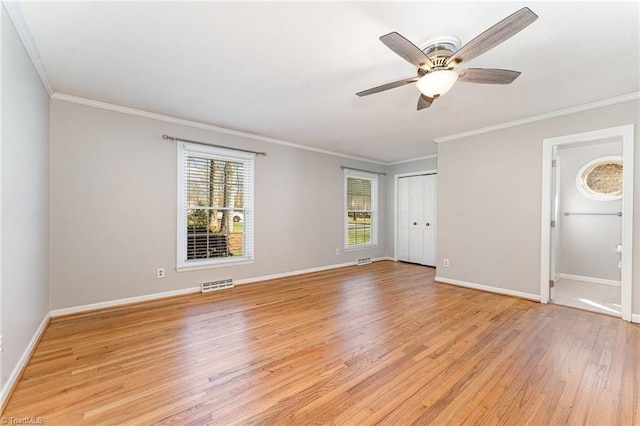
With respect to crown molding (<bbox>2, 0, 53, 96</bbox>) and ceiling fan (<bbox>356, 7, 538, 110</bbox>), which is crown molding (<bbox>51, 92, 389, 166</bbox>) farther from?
ceiling fan (<bbox>356, 7, 538, 110</bbox>)

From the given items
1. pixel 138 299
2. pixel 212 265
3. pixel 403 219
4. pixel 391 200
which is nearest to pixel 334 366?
pixel 212 265

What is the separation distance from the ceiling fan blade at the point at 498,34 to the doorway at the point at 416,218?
14.6ft

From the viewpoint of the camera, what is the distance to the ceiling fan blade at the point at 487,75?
198cm

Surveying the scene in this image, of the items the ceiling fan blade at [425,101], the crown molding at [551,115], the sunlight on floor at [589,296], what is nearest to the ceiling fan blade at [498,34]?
the ceiling fan blade at [425,101]

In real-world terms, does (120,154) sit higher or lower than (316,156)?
lower

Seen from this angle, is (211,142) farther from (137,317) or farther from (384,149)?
(384,149)

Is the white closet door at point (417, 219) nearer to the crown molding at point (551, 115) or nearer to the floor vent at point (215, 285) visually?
the crown molding at point (551, 115)

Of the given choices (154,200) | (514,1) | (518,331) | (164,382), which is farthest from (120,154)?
(518,331)

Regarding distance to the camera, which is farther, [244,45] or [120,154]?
[120,154]

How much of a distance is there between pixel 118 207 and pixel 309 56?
2.96m

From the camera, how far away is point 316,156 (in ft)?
18.0

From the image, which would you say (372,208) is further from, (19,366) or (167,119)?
(19,366)

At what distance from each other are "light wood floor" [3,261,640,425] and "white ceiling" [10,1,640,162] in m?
Result: 2.46

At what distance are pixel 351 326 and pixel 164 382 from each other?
1.67 m
